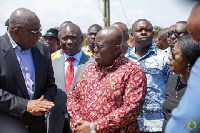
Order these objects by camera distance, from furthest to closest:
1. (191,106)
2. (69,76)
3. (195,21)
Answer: (69,76) < (195,21) < (191,106)

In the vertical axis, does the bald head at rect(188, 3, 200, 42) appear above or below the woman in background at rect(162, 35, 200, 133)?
above

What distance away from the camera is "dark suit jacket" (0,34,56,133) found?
309cm

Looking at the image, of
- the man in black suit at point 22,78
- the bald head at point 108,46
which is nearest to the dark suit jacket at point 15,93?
the man in black suit at point 22,78

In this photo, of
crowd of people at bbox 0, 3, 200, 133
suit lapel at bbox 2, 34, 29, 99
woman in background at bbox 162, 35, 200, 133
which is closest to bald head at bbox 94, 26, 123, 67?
crowd of people at bbox 0, 3, 200, 133

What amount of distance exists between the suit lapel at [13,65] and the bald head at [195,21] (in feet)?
7.72

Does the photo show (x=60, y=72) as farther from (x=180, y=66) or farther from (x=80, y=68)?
(x=180, y=66)

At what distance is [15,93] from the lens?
321 cm

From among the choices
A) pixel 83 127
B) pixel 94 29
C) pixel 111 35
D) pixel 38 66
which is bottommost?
pixel 83 127

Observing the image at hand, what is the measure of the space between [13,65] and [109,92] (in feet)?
3.80

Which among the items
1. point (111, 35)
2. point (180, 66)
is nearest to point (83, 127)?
point (111, 35)

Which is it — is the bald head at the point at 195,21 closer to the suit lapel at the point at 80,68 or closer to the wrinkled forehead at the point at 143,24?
the suit lapel at the point at 80,68

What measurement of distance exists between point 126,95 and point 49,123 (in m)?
1.59

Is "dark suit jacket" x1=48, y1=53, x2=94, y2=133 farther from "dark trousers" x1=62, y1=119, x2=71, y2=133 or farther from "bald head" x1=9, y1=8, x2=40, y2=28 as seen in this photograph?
"bald head" x1=9, y1=8, x2=40, y2=28

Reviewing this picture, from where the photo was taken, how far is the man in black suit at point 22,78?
311cm
